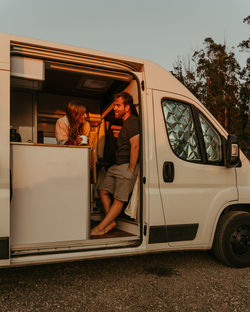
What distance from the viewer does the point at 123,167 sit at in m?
4.04

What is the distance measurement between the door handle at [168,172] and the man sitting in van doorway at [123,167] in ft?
1.28

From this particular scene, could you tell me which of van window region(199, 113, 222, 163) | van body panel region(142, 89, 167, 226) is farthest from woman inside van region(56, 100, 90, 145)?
van window region(199, 113, 222, 163)

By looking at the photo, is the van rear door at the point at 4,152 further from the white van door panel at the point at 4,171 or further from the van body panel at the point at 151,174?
the van body panel at the point at 151,174

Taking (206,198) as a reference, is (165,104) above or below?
above

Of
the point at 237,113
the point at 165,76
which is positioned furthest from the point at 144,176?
the point at 237,113

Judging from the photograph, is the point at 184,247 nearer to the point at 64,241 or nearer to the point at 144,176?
the point at 144,176

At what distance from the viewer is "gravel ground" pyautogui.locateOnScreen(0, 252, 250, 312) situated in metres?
3.04

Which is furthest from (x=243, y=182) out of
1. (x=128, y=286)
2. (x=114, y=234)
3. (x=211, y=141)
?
(x=128, y=286)

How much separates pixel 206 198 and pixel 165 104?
1188 millimetres

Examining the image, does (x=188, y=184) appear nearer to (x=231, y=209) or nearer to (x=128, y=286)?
(x=231, y=209)

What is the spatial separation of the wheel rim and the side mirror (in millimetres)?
781

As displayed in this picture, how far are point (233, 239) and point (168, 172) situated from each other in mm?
1231

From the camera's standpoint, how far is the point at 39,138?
5.58m

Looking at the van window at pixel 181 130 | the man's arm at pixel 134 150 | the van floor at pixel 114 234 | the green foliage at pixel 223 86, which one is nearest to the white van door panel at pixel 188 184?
the van window at pixel 181 130
